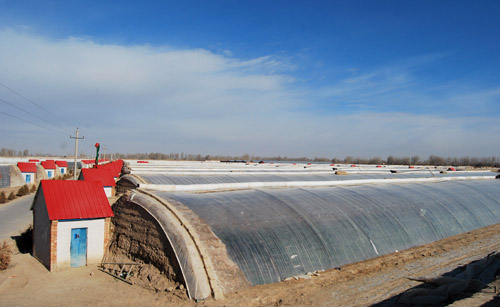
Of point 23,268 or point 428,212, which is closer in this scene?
point 23,268

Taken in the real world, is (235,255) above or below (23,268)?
above

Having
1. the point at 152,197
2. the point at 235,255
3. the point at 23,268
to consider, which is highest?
the point at 152,197

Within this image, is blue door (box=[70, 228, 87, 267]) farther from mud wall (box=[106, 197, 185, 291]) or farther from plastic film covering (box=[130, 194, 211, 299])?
plastic film covering (box=[130, 194, 211, 299])

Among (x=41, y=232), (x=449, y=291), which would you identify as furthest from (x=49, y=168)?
(x=449, y=291)

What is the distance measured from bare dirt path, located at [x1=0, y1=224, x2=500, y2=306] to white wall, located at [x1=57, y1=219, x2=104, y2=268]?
0.48 meters

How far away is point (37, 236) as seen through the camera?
14047 millimetres

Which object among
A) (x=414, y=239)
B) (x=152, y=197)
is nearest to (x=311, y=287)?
(x=152, y=197)

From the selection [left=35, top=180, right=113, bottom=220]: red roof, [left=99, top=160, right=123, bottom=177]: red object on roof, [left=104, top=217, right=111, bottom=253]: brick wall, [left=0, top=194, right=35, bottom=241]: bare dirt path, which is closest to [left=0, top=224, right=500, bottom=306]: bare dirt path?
[left=104, top=217, right=111, bottom=253]: brick wall

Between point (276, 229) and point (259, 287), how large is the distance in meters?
2.81

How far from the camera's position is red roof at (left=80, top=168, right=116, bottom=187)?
24.9m

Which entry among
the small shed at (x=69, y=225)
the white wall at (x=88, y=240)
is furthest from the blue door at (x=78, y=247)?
the white wall at (x=88, y=240)

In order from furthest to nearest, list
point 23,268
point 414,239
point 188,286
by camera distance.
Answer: point 414,239
point 23,268
point 188,286

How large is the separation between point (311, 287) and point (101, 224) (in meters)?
8.11

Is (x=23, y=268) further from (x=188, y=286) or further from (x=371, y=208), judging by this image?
(x=371, y=208)
